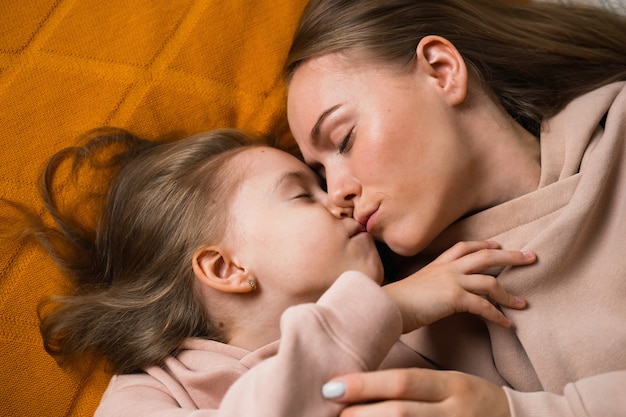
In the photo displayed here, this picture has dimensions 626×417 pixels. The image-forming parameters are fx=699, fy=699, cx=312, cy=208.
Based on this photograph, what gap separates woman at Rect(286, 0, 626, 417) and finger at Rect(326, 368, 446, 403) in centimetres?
8

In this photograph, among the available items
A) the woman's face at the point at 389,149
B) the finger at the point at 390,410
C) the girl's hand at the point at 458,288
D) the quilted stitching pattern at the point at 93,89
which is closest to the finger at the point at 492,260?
the girl's hand at the point at 458,288

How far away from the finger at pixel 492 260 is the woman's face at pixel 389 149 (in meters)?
0.12

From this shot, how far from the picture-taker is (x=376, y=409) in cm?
109

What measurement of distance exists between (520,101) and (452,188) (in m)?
0.38

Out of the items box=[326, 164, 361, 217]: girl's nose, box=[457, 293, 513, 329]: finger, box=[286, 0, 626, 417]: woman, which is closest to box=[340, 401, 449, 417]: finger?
box=[286, 0, 626, 417]: woman

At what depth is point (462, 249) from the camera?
145 cm

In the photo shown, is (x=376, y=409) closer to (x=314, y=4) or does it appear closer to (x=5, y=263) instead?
(x=5, y=263)

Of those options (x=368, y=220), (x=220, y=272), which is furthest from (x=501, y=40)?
(x=220, y=272)

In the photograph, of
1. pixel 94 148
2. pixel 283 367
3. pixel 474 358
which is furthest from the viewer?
pixel 94 148

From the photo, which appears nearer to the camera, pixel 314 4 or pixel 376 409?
pixel 376 409

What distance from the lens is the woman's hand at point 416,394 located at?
1090 millimetres

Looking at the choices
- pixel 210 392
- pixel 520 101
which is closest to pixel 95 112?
pixel 210 392

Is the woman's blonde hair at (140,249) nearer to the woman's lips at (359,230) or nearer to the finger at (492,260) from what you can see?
the woman's lips at (359,230)

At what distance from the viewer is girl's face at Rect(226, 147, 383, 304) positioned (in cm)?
143
